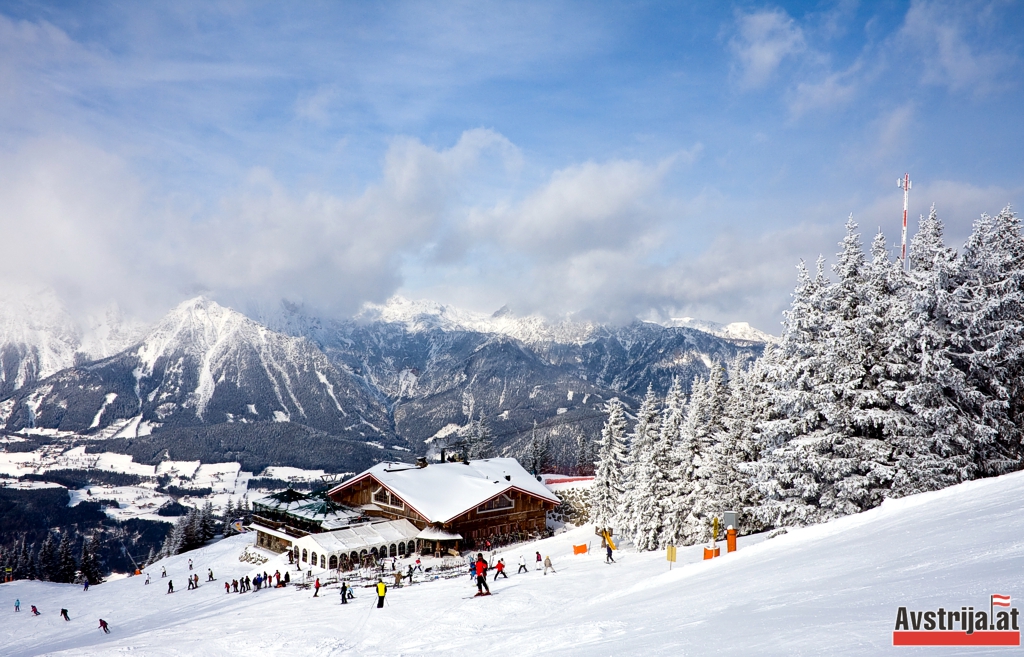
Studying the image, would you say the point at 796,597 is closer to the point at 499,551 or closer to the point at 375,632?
the point at 375,632

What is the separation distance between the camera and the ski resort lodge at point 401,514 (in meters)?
44.0

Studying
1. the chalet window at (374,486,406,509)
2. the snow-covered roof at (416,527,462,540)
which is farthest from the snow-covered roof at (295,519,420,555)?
the chalet window at (374,486,406,509)

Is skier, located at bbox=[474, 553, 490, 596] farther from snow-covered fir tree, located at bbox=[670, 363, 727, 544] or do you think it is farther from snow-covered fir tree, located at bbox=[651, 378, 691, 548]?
snow-covered fir tree, located at bbox=[651, 378, 691, 548]

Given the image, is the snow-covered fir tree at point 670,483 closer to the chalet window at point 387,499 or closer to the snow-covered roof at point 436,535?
the snow-covered roof at point 436,535

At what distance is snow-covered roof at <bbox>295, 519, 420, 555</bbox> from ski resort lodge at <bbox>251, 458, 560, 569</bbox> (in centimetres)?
7

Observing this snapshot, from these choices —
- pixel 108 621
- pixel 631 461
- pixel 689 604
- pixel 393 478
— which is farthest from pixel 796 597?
pixel 393 478

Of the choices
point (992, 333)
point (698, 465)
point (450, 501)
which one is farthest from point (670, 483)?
point (450, 501)

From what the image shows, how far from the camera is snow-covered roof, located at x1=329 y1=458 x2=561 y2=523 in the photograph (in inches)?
1950

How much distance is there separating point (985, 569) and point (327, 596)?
28315 mm

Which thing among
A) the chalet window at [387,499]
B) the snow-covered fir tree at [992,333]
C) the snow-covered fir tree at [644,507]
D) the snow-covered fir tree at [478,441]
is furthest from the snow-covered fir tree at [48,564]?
the snow-covered fir tree at [992,333]

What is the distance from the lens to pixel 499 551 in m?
45.3

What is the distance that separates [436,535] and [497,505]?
25.3 ft

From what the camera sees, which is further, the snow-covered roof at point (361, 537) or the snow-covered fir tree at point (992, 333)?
the snow-covered roof at point (361, 537)

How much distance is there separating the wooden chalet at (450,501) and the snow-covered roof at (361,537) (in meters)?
1.39
